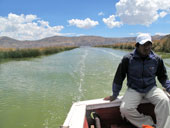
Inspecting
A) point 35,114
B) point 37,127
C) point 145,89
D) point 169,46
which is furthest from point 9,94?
point 169,46

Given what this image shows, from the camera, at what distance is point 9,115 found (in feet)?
16.0

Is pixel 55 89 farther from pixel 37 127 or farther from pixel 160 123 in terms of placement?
pixel 160 123

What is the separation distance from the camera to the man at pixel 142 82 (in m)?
2.17

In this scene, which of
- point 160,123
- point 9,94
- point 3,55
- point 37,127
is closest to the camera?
point 160,123

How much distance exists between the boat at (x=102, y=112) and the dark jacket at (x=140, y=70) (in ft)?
0.70

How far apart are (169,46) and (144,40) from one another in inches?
903

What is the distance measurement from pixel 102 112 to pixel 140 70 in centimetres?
83

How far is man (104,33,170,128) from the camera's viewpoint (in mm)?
2172

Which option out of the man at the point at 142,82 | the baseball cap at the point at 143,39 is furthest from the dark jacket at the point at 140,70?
the baseball cap at the point at 143,39

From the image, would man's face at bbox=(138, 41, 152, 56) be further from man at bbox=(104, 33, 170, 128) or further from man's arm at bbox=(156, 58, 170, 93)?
man's arm at bbox=(156, 58, 170, 93)

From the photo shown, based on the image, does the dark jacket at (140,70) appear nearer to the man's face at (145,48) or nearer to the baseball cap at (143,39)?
the man's face at (145,48)

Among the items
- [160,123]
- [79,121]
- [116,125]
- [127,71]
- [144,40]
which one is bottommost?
[116,125]

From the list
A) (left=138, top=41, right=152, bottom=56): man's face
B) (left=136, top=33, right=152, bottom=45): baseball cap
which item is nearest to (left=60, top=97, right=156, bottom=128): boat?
(left=138, top=41, right=152, bottom=56): man's face

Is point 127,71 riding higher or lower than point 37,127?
higher
